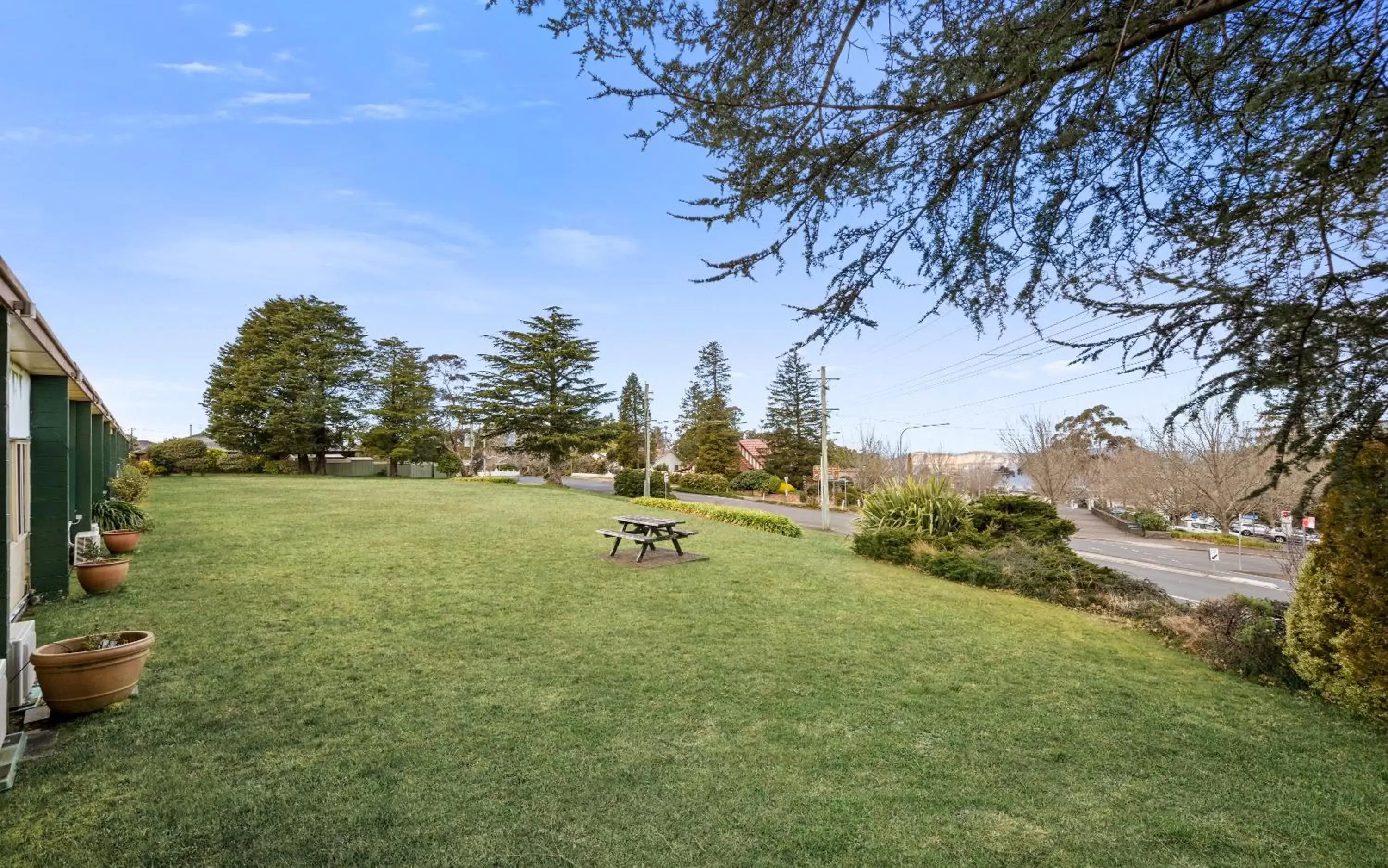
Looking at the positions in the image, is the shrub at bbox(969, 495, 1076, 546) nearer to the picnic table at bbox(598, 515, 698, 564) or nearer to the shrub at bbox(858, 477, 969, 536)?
the shrub at bbox(858, 477, 969, 536)

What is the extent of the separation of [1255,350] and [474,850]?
3.84 metres

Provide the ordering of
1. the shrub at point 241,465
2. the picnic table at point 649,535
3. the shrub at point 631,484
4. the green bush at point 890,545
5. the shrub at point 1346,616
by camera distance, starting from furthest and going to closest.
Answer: the shrub at point 241,465 < the shrub at point 631,484 < the green bush at point 890,545 < the picnic table at point 649,535 < the shrub at point 1346,616

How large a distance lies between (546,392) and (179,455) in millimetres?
19496

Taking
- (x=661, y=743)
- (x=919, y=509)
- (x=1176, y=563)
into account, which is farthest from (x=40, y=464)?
(x=1176, y=563)

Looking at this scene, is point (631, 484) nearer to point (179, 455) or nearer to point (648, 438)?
point (648, 438)

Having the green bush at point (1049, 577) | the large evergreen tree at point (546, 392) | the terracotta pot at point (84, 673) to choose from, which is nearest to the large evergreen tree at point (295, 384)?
the large evergreen tree at point (546, 392)

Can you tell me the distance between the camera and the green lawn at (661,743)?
2590mm

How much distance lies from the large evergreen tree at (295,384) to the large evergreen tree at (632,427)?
2256cm

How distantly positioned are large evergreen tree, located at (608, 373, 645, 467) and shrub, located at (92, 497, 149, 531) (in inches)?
1632

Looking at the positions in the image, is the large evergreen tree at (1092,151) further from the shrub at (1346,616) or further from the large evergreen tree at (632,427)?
the large evergreen tree at (632,427)

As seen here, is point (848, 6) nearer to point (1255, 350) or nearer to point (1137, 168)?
point (1137, 168)

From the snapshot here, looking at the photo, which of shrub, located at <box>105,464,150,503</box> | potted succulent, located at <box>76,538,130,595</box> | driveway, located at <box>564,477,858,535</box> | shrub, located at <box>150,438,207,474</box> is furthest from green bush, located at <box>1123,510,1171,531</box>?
shrub, located at <box>150,438,207,474</box>

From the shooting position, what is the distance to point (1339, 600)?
4.71 meters

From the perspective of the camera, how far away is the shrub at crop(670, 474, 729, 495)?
40.9 m
